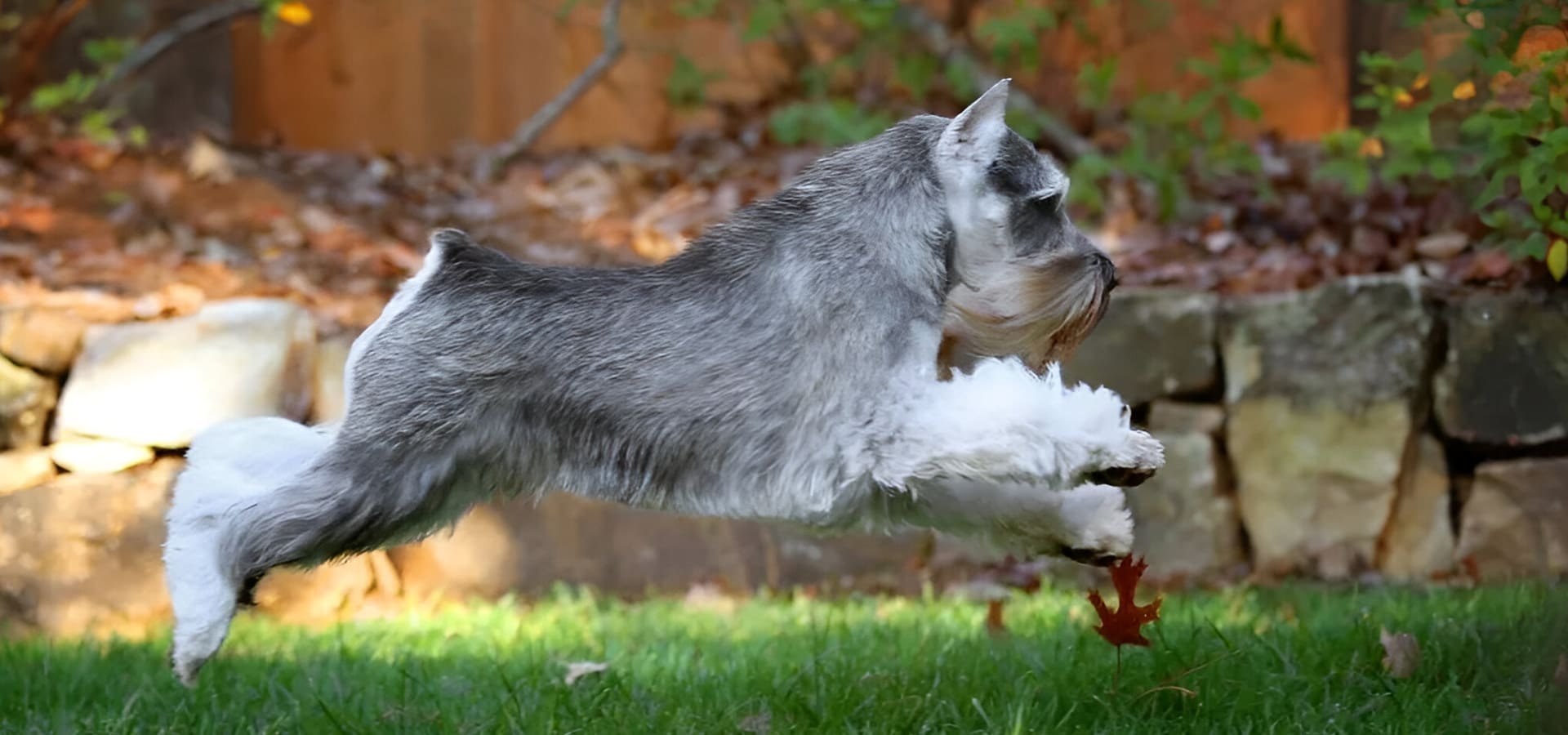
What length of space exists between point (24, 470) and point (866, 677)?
9.89ft

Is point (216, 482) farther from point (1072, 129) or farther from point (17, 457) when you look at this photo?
point (1072, 129)

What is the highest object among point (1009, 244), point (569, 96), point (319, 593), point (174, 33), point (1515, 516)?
point (174, 33)

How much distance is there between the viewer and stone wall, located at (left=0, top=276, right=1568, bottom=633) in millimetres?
4957

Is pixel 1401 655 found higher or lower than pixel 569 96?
lower

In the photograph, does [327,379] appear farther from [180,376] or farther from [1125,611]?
[1125,611]

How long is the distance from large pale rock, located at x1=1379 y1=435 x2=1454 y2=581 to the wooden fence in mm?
2990

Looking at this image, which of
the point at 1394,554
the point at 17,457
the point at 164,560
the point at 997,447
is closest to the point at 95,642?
the point at 17,457

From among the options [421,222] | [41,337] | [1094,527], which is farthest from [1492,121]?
[421,222]

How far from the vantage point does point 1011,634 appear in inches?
163

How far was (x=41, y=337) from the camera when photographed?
5.00 m

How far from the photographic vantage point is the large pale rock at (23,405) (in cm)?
496

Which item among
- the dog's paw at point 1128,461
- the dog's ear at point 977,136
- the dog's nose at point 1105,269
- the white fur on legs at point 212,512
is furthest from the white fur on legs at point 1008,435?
the white fur on legs at point 212,512

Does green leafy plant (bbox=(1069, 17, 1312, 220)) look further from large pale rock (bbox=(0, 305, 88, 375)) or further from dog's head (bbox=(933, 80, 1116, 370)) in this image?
large pale rock (bbox=(0, 305, 88, 375))

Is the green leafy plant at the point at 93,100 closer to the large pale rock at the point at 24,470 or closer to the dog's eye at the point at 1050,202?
the large pale rock at the point at 24,470
